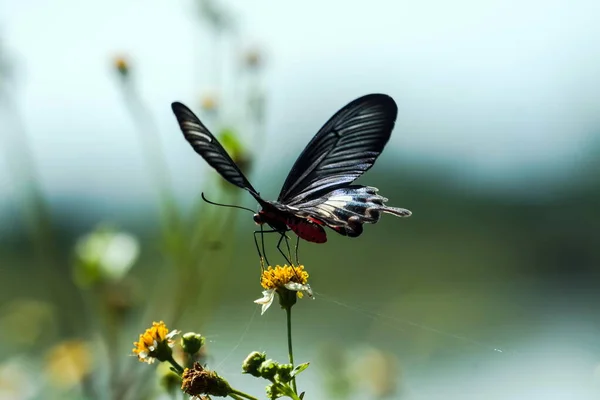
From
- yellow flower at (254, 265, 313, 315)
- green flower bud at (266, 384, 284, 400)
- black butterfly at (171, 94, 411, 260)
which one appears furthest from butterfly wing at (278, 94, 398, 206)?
green flower bud at (266, 384, 284, 400)

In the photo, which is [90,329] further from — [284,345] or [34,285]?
[34,285]

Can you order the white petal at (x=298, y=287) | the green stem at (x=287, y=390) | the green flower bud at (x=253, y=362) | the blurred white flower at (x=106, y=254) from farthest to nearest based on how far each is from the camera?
1. the blurred white flower at (x=106, y=254)
2. the white petal at (x=298, y=287)
3. the green flower bud at (x=253, y=362)
4. the green stem at (x=287, y=390)

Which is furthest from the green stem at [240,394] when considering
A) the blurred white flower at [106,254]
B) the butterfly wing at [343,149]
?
the blurred white flower at [106,254]

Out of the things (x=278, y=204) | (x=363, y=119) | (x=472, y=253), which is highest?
(x=472, y=253)

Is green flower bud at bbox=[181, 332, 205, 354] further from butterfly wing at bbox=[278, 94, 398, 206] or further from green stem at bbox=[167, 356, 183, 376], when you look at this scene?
butterfly wing at bbox=[278, 94, 398, 206]

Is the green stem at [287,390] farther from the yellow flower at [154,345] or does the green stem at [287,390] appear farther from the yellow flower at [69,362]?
the yellow flower at [69,362]

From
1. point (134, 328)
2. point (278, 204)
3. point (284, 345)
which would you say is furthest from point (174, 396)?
point (284, 345)
